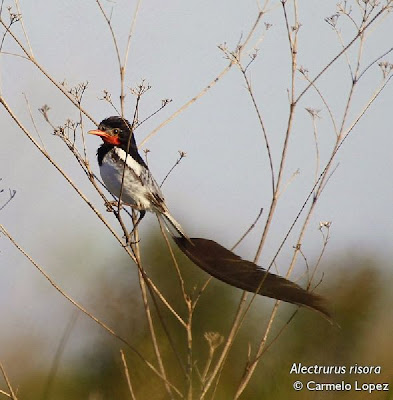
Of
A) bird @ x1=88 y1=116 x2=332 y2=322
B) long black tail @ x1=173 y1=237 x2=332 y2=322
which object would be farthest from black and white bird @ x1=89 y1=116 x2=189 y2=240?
long black tail @ x1=173 y1=237 x2=332 y2=322

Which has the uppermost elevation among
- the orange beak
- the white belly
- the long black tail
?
the orange beak

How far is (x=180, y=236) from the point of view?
17.4 ft

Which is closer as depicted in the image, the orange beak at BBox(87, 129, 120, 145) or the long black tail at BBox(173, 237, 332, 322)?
the long black tail at BBox(173, 237, 332, 322)

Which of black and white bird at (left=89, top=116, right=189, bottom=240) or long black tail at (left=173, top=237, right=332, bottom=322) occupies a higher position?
black and white bird at (left=89, top=116, right=189, bottom=240)

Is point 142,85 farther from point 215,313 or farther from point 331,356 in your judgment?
point 215,313

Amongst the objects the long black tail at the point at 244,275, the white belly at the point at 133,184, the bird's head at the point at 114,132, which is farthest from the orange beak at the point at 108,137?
the long black tail at the point at 244,275

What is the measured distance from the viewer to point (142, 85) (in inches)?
172

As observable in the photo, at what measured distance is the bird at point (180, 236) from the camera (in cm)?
425

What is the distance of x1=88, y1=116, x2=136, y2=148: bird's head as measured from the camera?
6.00 metres

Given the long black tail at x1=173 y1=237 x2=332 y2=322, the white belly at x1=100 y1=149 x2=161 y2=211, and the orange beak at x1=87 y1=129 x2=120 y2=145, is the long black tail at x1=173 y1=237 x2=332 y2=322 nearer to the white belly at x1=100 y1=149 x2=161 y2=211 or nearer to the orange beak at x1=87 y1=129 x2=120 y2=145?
the white belly at x1=100 y1=149 x2=161 y2=211

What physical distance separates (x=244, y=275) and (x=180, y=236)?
851 millimetres

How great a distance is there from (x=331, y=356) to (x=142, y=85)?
100 inches

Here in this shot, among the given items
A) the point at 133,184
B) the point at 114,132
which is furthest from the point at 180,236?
the point at 114,132

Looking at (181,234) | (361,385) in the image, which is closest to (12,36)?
(181,234)
